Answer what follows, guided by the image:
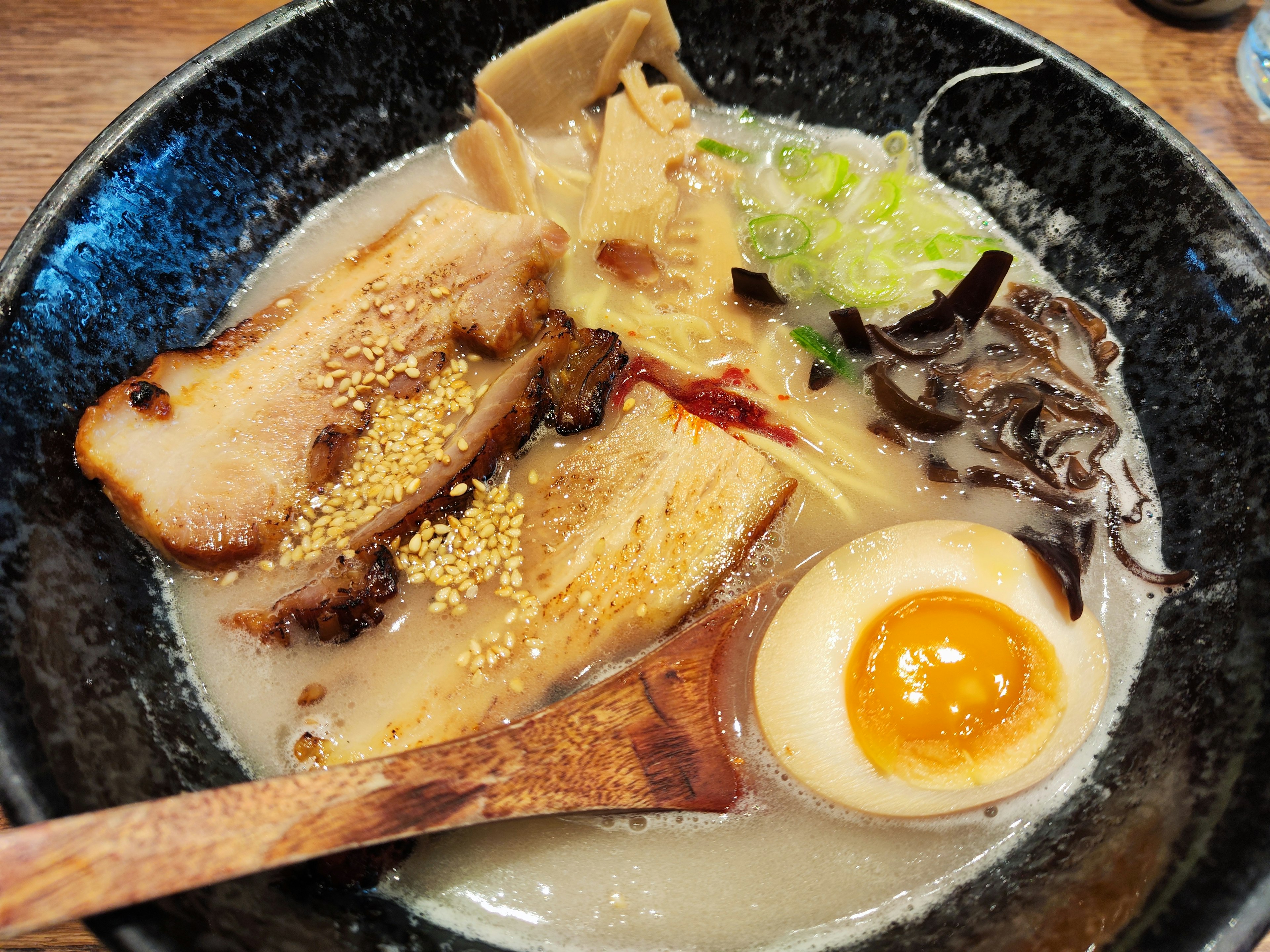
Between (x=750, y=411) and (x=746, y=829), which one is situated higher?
(x=750, y=411)

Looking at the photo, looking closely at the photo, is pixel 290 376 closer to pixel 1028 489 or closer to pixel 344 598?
pixel 344 598

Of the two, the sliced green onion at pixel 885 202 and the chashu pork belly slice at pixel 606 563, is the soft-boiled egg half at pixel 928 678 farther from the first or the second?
the sliced green onion at pixel 885 202

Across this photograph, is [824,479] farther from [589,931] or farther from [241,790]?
[241,790]

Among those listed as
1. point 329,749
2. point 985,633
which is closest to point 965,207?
point 985,633

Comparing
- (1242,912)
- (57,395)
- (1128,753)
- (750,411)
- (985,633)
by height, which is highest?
(57,395)

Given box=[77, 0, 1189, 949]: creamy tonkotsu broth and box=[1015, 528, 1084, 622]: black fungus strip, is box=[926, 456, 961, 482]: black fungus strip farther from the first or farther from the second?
box=[1015, 528, 1084, 622]: black fungus strip

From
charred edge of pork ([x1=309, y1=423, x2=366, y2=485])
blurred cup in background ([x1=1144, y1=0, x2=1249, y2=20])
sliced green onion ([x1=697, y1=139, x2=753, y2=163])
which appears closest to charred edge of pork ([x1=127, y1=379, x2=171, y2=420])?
charred edge of pork ([x1=309, y1=423, x2=366, y2=485])

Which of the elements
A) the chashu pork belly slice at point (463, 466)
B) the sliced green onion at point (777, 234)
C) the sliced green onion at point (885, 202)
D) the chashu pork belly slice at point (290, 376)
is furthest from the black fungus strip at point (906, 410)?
the chashu pork belly slice at point (290, 376)
